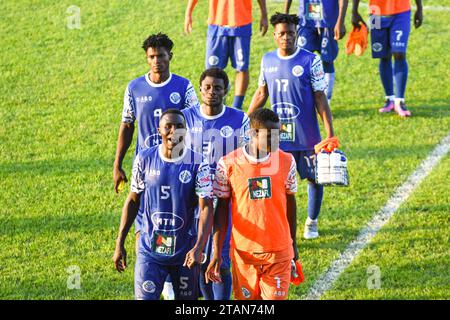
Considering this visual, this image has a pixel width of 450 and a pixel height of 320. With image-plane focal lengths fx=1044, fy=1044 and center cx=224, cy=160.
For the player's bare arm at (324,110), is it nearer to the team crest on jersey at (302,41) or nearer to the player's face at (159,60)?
the player's face at (159,60)

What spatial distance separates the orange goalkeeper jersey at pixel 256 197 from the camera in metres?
7.58

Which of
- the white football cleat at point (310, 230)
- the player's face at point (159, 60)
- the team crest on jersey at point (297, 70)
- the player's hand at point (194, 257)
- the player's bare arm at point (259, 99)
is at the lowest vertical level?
the white football cleat at point (310, 230)

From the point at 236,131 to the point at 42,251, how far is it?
8.80 feet

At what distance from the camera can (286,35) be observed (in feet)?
31.7

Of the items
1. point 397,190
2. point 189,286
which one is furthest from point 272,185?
point 397,190

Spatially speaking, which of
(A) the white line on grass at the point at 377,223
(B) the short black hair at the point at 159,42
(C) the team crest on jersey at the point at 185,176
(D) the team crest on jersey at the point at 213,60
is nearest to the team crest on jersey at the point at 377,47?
(A) the white line on grass at the point at 377,223

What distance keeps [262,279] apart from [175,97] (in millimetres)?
2017

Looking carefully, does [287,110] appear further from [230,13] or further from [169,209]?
[230,13]

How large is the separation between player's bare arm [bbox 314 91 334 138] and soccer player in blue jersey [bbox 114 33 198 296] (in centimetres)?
128

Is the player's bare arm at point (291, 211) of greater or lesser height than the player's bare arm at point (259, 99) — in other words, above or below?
below

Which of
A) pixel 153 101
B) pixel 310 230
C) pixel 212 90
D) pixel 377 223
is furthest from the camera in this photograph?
pixel 377 223

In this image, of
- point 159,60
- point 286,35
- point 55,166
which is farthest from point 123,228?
point 55,166

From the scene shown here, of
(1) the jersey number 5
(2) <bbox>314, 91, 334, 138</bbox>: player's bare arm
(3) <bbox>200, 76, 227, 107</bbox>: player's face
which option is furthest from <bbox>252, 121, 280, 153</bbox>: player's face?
(2) <bbox>314, 91, 334, 138</bbox>: player's bare arm
